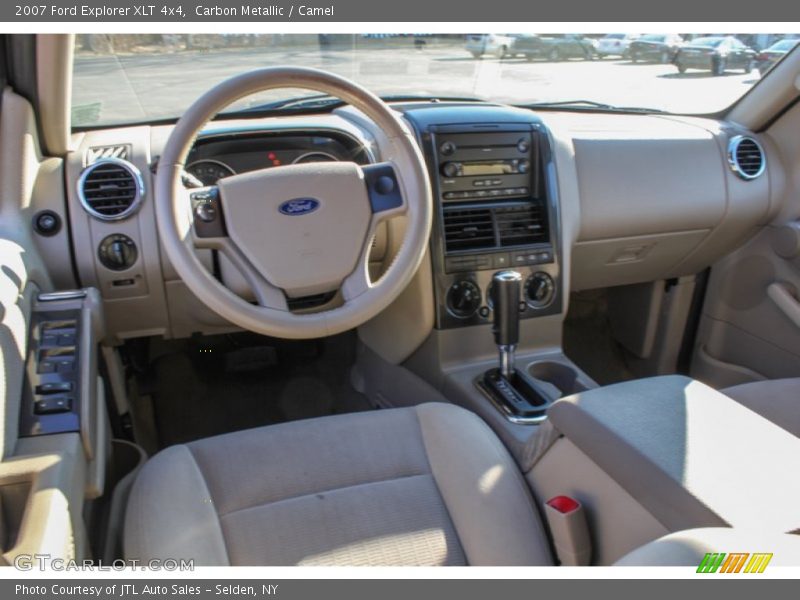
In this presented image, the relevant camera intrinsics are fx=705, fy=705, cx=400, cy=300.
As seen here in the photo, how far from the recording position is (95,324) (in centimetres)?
173

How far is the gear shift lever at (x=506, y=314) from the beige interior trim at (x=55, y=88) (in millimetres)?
1248

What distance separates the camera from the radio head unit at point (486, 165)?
2.16 metres

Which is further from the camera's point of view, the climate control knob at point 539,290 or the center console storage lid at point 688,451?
the climate control knob at point 539,290

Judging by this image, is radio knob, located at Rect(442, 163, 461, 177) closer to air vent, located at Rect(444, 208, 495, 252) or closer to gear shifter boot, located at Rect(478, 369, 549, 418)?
air vent, located at Rect(444, 208, 495, 252)

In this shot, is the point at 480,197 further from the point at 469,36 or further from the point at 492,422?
the point at 492,422

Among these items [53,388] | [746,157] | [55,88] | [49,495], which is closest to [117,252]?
[55,88]

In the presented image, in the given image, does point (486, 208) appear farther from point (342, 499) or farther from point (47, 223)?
point (47, 223)

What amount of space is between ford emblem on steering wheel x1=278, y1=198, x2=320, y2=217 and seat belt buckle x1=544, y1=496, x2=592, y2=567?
84 centimetres

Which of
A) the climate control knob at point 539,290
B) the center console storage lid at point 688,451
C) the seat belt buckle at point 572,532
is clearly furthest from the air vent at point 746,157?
the seat belt buckle at point 572,532

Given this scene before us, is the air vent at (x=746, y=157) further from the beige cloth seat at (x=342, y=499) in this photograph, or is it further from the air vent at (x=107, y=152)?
the air vent at (x=107, y=152)

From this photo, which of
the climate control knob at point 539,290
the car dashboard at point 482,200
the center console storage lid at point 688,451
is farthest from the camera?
the climate control knob at point 539,290

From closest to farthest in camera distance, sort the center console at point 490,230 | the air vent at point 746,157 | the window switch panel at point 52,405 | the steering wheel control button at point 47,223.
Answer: the window switch panel at point 52,405
the steering wheel control button at point 47,223
the center console at point 490,230
the air vent at point 746,157

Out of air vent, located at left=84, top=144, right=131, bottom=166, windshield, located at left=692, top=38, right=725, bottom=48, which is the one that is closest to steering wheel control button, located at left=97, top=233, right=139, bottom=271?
air vent, located at left=84, top=144, right=131, bottom=166
